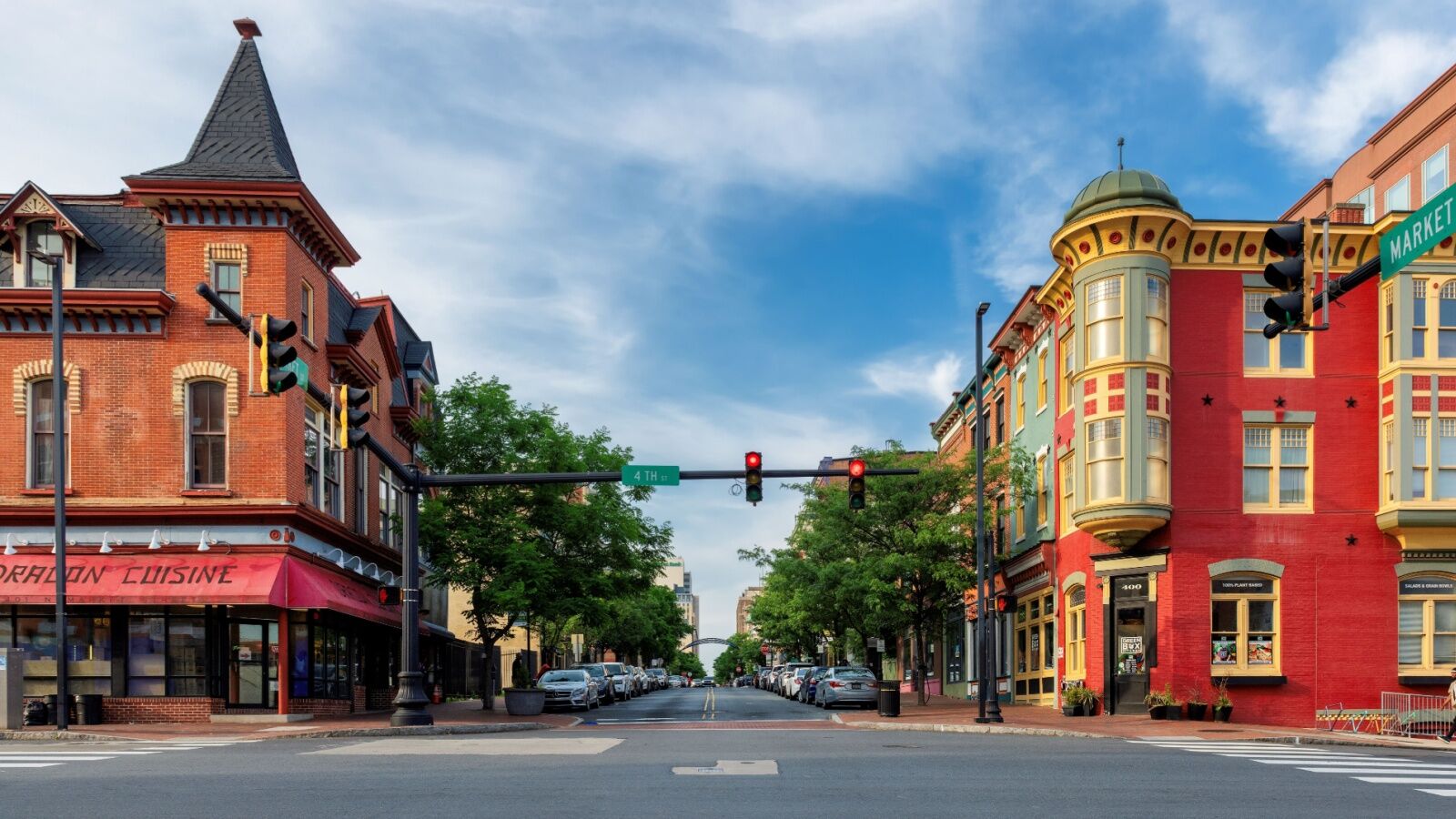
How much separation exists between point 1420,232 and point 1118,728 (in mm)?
17324

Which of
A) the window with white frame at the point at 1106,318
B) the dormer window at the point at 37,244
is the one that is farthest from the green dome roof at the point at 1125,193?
the dormer window at the point at 37,244

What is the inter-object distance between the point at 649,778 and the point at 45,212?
74.2 feet

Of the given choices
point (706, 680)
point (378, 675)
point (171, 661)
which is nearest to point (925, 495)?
point (378, 675)

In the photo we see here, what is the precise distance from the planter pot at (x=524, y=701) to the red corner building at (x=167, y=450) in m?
5.35

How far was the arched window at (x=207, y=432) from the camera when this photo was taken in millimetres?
29719

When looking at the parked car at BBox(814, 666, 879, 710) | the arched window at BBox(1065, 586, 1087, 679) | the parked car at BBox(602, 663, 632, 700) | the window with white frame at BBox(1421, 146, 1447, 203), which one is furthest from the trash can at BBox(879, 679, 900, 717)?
the window with white frame at BBox(1421, 146, 1447, 203)

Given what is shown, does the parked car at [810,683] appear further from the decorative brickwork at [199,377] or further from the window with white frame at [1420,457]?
the decorative brickwork at [199,377]

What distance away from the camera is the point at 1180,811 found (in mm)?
12195

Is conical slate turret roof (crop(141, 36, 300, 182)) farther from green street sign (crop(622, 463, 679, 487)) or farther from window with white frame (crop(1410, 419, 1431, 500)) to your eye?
window with white frame (crop(1410, 419, 1431, 500))

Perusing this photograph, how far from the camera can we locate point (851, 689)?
131 feet

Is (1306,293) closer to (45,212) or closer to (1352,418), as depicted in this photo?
(1352,418)

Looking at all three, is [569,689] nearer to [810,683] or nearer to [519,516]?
[519,516]

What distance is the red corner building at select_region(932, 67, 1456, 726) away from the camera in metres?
30.3

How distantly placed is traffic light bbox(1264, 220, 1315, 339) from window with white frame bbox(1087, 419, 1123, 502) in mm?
18967
